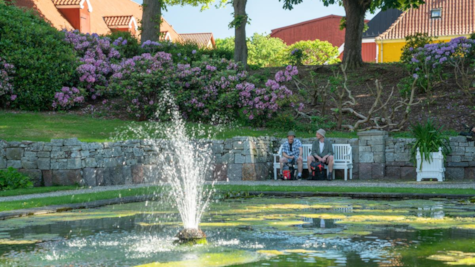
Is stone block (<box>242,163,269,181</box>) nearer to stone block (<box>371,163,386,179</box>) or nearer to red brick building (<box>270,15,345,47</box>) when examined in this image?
stone block (<box>371,163,386,179</box>)

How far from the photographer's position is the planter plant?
53.0 feet

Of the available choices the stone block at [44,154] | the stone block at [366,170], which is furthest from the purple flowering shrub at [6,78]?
the stone block at [366,170]

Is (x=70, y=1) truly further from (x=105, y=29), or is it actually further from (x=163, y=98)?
A: (x=163, y=98)

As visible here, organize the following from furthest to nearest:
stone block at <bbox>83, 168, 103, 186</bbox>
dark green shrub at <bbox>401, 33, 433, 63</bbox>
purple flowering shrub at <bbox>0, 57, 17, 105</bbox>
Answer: dark green shrub at <bbox>401, 33, 433, 63</bbox>
purple flowering shrub at <bbox>0, 57, 17, 105</bbox>
stone block at <bbox>83, 168, 103, 186</bbox>

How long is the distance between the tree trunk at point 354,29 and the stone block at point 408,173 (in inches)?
426

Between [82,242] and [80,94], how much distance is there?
50.8 ft

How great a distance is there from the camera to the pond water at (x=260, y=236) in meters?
7.05

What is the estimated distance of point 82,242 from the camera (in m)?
8.16

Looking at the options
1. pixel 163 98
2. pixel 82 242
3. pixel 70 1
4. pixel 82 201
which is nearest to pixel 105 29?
pixel 70 1

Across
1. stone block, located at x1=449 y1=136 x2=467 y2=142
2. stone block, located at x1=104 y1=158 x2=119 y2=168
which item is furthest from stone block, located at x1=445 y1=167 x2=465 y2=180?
stone block, located at x1=104 y1=158 x2=119 y2=168

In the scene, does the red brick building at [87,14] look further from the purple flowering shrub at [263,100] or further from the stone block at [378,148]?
the stone block at [378,148]

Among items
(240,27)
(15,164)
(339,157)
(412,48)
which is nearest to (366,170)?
(339,157)

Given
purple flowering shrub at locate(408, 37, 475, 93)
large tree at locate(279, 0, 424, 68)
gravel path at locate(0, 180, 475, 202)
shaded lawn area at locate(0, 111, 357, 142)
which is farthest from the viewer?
large tree at locate(279, 0, 424, 68)

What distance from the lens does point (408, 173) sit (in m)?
17.1
